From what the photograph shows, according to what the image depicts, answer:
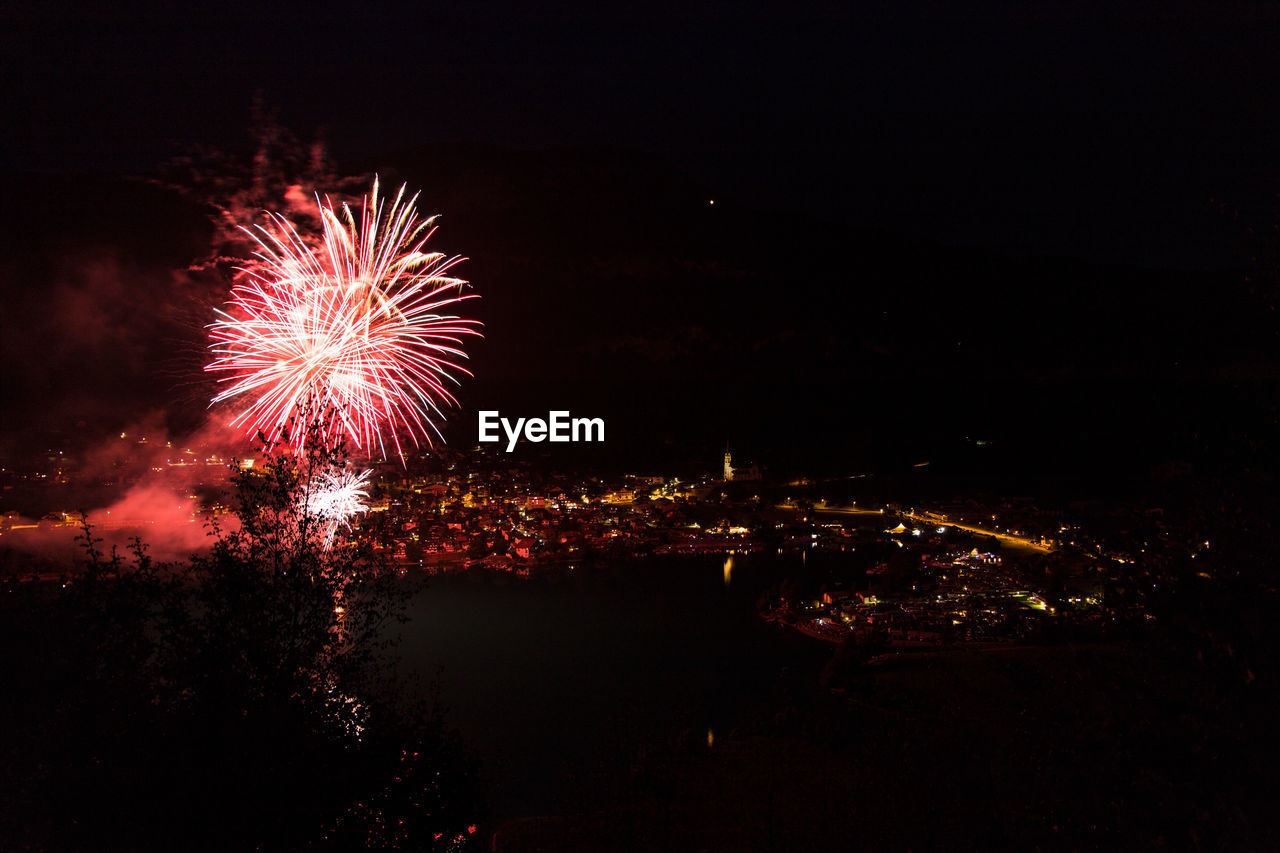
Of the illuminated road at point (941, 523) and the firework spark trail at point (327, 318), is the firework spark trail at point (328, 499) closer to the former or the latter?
the firework spark trail at point (327, 318)

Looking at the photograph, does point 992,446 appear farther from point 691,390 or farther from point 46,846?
point 46,846

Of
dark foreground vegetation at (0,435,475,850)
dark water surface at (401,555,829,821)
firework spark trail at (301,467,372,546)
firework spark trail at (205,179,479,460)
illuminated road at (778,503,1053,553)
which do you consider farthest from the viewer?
illuminated road at (778,503,1053,553)

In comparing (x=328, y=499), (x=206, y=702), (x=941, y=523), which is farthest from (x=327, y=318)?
(x=941, y=523)

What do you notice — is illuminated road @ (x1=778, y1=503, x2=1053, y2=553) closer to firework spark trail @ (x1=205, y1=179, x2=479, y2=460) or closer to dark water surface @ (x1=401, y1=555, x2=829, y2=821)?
dark water surface @ (x1=401, y1=555, x2=829, y2=821)

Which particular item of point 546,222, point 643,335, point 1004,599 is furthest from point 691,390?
point 1004,599

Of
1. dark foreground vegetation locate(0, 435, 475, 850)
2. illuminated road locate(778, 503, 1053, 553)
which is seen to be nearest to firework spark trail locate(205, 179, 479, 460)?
dark foreground vegetation locate(0, 435, 475, 850)

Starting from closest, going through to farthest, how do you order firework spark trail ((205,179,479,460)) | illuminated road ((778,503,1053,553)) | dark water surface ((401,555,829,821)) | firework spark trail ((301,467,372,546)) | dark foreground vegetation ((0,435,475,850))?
dark foreground vegetation ((0,435,475,850)) < firework spark trail ((301,467,372,546)) < firework spark trail ((205,179,479,460)) < dark water surface ((401,555,829,821)) < illuminated road ((778,503,1053,553))

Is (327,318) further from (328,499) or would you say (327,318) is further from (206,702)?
(206,702)
